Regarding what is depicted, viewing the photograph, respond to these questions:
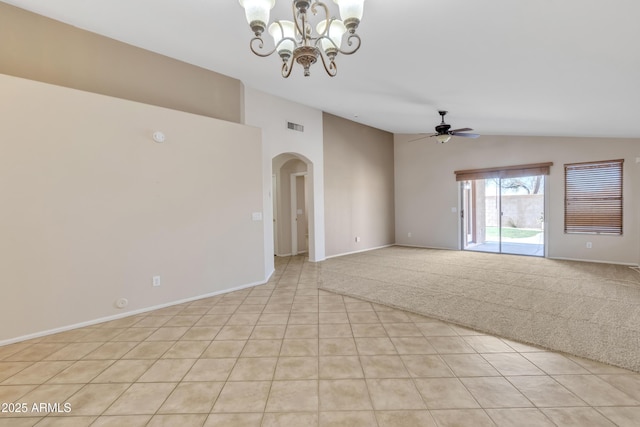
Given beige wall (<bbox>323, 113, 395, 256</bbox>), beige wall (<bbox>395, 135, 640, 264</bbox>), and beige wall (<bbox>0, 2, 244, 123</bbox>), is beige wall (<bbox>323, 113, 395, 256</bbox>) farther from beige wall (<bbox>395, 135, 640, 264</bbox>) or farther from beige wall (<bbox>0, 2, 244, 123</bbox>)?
beige wall (<bbox>0, 2, 244, 123</bbox>)

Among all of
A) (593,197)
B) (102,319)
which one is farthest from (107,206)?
(593,197)

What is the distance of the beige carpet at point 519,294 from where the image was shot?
8.91ft

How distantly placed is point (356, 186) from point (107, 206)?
18.2ft

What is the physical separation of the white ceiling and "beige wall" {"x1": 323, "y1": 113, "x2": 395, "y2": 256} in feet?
6.75

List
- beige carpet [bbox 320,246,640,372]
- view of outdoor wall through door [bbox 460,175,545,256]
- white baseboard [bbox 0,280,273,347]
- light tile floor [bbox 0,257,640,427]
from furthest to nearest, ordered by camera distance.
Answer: view of outdoor wall through door [bbox 460,175,545,256] → white baseboard [bbox 0,280,273,347] → beige carpet [bbox 320,246,640,372] → light tile floor [bbox 0,257,640,427]

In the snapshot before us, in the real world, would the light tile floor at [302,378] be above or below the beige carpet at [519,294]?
below

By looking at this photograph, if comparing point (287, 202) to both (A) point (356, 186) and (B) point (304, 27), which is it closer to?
(A) point (356, 186)

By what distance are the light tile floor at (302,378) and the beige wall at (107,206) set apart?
1.51 feet

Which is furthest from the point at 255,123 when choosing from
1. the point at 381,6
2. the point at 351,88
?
the point at 381,6

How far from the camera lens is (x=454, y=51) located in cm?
296

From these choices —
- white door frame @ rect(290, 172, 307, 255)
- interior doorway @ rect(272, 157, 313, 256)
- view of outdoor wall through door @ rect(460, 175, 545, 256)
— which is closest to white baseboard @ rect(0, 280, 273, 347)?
interior doorway @ rect(272, 157, 313, 256)

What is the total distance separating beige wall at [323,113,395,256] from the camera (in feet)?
22.6

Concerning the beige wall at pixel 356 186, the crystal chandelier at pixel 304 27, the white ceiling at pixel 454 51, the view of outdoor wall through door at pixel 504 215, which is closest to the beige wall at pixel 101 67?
the white ceiling at pixel 454 51

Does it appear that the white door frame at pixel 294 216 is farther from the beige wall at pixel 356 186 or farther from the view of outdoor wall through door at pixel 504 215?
the view of outdoor wall through door at pixel 504 215
